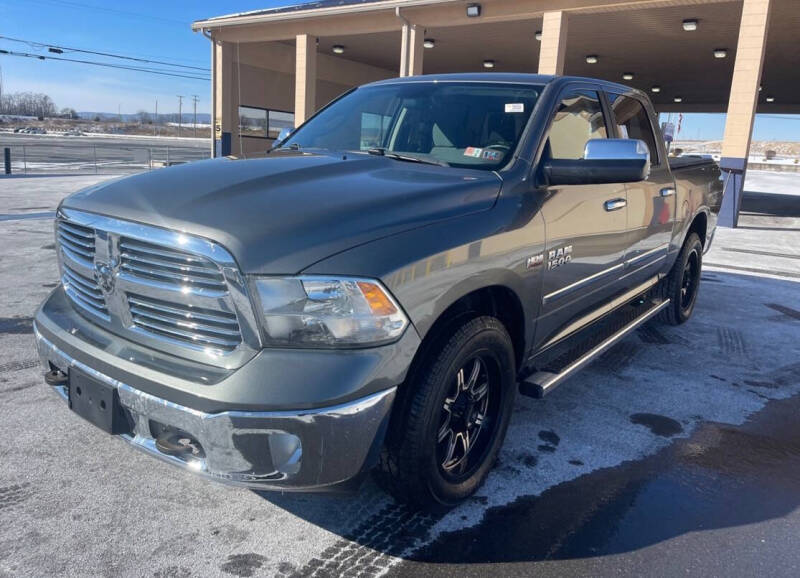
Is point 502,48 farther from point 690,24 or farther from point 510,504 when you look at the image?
point 510,504

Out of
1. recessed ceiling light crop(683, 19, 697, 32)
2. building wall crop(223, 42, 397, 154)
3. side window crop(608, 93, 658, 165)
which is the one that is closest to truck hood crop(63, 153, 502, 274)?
side window crop(608, 93, 658, 165)

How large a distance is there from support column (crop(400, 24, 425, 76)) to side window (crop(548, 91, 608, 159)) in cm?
1239

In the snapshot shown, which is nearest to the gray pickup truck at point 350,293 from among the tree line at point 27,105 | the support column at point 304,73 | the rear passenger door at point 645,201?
the rear passenger door at point 645,201

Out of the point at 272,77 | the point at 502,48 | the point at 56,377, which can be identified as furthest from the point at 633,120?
the point at 272,77

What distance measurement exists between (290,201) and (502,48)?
1854cm

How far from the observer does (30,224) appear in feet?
32.0

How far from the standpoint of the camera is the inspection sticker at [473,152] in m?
3.14

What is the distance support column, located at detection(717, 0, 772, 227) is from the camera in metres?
12.0

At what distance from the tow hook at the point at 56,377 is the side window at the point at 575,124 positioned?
2.43 m

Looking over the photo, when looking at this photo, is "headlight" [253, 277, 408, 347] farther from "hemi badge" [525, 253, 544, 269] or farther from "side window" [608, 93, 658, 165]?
"side window" [608, 93, 658, 165]

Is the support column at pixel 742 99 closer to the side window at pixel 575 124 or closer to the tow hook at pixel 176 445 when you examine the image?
the side window at pixel 575 124

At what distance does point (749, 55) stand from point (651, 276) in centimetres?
980

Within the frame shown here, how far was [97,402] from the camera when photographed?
92.2 inches

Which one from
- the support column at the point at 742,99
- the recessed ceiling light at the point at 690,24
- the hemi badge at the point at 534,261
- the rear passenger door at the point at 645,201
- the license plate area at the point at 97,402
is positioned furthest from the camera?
the recessed ceiling light at the point at 690,24
